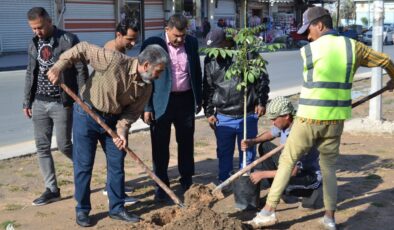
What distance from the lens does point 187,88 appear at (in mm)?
5781

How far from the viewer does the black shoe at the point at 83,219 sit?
5.05m

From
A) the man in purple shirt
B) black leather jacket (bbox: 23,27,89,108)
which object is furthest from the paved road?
the man in purple shirt

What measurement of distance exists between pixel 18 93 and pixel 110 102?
9411 mm

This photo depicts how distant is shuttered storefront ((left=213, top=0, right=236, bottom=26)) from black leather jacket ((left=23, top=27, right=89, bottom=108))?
36.1 metres

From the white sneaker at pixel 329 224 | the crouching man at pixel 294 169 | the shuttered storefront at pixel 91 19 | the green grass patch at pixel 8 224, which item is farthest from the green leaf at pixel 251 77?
the shuttered storefront at pixel 91 19

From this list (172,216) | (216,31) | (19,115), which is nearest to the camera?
(172,216)

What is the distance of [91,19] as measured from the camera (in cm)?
3092

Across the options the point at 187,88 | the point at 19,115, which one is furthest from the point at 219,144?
the point at 19,115

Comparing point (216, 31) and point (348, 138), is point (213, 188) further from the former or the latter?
point (348, 138)

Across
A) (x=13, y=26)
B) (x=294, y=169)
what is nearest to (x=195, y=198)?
(x=294, y=169)

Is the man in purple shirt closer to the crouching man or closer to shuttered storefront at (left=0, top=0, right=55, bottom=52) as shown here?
the crouching man

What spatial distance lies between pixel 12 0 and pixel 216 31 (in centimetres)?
2350

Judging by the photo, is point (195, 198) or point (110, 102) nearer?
point (110, 102)

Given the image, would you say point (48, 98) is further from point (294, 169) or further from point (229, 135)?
point (294, 169)
